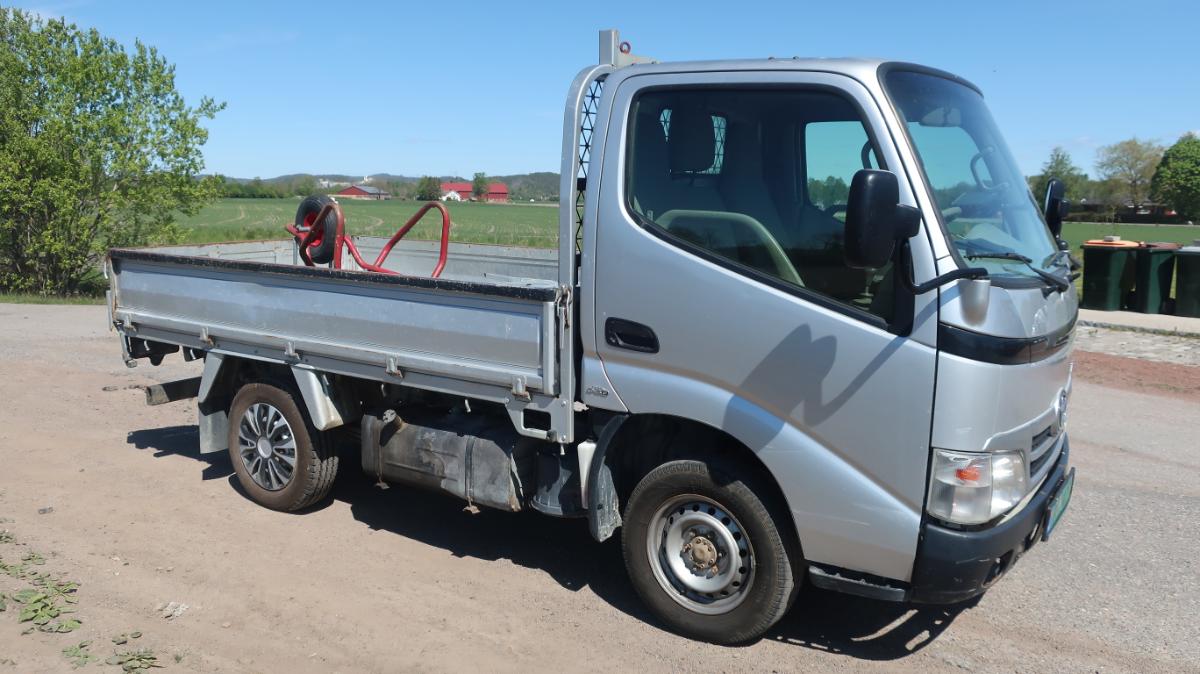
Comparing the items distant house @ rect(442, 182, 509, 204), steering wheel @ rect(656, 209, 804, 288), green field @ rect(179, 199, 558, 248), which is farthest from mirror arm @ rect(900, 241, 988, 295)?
green field @ rect(179, 199, 558, 248)

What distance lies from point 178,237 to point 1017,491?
20067 mm

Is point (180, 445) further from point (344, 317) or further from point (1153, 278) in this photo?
point (1153, 278)

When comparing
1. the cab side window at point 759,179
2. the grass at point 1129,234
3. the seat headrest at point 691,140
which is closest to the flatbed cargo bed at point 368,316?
the cab side window at point 759,179

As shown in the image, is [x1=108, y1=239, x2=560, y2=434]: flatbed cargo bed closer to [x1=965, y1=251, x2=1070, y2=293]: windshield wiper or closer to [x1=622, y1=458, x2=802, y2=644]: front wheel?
[x1=622, y1=458, x2=802, y2=644]: front wheel

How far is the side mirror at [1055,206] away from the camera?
5.45 meters

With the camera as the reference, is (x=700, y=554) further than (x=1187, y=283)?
No

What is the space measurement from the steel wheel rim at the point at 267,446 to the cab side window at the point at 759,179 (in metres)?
3.11

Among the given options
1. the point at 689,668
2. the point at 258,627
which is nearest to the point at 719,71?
the point at 689,668

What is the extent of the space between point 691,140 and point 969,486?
78.0 inches

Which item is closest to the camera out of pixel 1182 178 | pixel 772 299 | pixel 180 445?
pixel 772 299

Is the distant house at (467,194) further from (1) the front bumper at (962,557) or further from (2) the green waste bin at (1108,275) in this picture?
(2) the green waste bin at (1108,275)

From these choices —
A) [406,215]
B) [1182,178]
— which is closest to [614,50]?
[406,215]

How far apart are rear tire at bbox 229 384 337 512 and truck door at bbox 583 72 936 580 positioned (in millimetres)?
2386

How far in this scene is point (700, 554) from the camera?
177 inches
